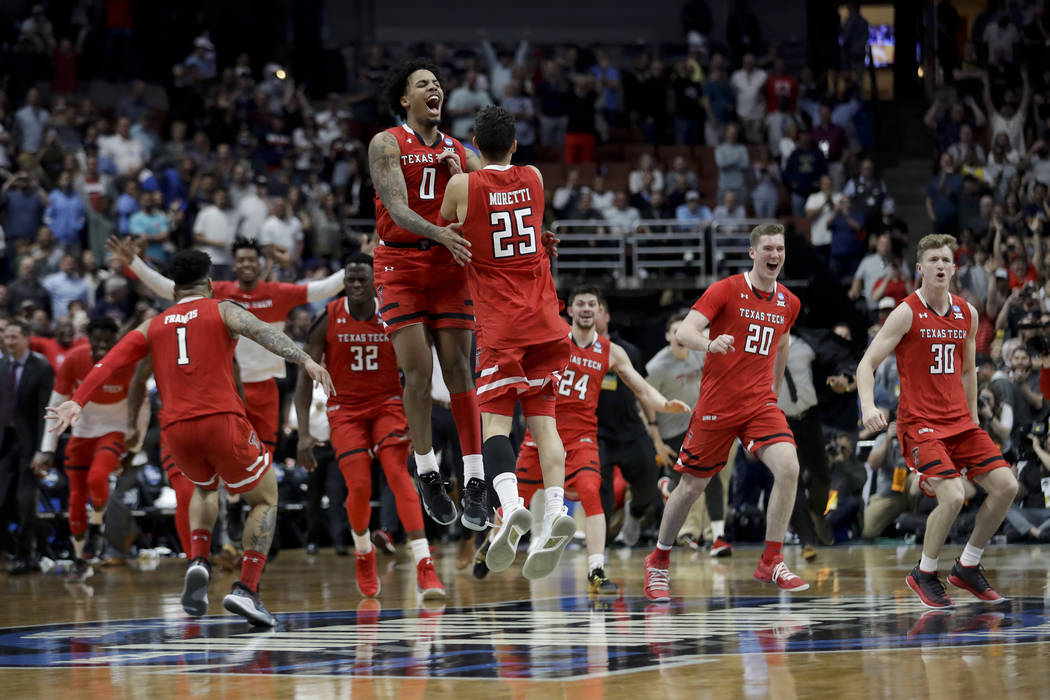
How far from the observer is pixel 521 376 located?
8.49m

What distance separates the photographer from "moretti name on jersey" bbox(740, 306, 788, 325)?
10281 millimetres

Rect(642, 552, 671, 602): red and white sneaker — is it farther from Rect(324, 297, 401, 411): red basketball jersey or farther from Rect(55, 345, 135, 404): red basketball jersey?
Rect(55, 345, 135, 404): red basketball jersey

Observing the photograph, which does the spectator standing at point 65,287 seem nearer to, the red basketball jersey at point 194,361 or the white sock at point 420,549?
the white sock at point 420,549

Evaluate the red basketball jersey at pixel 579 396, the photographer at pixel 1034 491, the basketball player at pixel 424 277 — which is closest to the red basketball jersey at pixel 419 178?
the basketball player at pixel 424 277

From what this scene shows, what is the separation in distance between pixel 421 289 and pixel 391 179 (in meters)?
0.76

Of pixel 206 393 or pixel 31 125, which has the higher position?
pixel 31 125

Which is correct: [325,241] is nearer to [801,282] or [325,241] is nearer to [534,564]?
[801,282]

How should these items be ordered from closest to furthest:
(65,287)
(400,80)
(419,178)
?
(419,178) → (400,80) → (65,287)

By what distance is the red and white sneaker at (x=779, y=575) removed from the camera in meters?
10.2

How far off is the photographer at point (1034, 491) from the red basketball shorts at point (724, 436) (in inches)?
190

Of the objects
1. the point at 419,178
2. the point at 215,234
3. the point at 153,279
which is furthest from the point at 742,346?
the point at 215,234

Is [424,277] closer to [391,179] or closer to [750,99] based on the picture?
[391,179]

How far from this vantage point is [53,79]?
2356 cm

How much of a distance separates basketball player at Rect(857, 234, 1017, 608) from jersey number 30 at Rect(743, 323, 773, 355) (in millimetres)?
725
